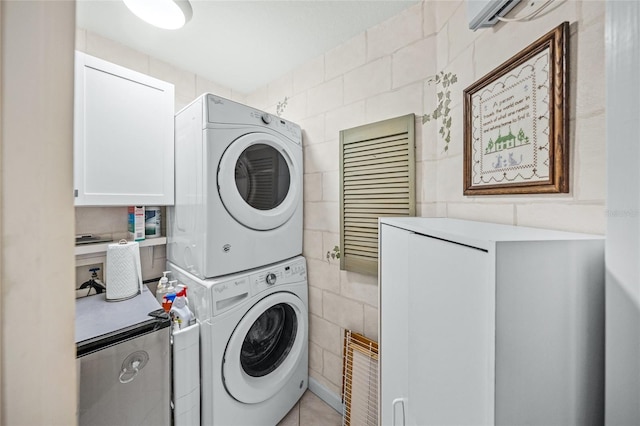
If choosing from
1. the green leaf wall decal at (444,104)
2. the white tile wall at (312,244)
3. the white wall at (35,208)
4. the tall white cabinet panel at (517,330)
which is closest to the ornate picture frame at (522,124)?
the green leaf wall decal at (444,104)

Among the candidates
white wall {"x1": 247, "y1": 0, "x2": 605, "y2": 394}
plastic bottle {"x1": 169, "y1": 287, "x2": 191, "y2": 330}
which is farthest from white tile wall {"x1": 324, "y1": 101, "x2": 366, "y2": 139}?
plastic bottle {"x1": 169, "y1": 287, "x2": 191, "y2": 330}

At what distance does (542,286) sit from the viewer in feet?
1.57

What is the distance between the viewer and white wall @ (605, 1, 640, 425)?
1.48ft

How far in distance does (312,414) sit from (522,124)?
6.43 feet

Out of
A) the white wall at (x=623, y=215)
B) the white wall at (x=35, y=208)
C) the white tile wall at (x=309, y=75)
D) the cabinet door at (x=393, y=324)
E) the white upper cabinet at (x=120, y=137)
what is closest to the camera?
the white wall at (x=35, y=208)

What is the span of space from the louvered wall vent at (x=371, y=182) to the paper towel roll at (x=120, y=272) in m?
1.20

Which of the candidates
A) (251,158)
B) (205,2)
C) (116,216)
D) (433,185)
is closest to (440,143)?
(433,185)

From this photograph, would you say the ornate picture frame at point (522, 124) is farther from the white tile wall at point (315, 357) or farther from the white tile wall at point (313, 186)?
the white tile wall at point (315, 357)

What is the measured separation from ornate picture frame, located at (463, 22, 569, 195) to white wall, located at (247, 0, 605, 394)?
2 centimetres

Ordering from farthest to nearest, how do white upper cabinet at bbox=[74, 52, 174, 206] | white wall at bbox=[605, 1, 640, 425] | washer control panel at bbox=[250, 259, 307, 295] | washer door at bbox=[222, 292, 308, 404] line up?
washer control panel at bbox=[250, 259, 307, 295] → washer door at bbox=[222, 292, 308, 404] → white upper cabinet at bbox=[74, 52, 174, 206] → white wall at bbox=[605, 1, 640, 425]

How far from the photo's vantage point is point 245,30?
5.17 ft

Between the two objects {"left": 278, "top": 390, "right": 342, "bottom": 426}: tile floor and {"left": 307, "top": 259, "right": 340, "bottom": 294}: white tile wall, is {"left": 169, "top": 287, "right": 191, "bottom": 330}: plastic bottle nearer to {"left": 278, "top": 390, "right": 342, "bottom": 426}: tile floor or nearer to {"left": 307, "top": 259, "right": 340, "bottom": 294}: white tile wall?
{"left": 307, "top": 259, "right": 340, "bottom": 294}: white tile wall

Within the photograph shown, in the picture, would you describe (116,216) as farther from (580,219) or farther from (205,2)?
(580,219)

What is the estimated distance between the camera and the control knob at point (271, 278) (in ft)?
5.20
